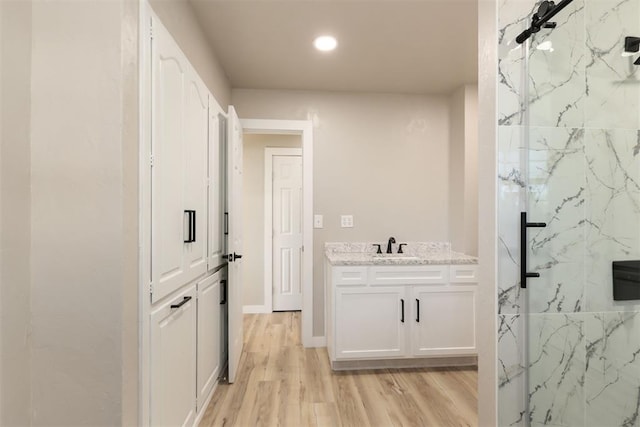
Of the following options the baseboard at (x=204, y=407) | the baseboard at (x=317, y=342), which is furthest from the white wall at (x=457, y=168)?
the baseboard at (x=204, y=407)

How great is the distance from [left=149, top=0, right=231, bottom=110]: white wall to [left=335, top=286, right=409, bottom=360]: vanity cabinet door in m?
1.86

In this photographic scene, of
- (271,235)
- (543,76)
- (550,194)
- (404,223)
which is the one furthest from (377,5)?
(271,235)

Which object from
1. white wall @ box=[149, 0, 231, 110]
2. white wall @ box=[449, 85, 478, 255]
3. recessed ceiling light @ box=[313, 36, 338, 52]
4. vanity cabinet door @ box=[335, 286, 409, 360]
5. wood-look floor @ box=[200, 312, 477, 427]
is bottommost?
wood-look floor @ box=[200, 312, 477, 427]

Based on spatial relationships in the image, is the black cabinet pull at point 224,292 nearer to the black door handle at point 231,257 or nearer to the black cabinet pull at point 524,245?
the black door handle at point 231,257

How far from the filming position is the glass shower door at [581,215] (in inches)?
45.3

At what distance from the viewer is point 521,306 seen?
1214 millimetres

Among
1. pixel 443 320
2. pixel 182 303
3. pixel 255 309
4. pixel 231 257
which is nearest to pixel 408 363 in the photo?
pixel 443 320

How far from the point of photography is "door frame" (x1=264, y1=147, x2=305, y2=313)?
3.98 m

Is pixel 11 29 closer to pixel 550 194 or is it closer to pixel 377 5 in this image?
pixel 377 5

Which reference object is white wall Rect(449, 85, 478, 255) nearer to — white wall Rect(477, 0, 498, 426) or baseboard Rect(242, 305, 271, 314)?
white wall Rect(477, 0, 498, 426)

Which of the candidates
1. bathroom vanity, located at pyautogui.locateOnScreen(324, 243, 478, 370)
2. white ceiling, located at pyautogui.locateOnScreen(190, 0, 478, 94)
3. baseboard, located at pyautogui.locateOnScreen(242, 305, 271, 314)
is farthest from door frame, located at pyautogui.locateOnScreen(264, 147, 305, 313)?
bathroom vanity, located at pyautogui.locateOnScreen(324, 243, 478, 370)

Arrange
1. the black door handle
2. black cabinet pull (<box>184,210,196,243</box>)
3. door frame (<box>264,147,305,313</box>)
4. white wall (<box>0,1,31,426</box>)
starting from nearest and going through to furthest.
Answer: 1. white wall (<box>0,1,31,426</box>)
2. black cabinet pull (<box>184,210,196,243</box>)
3. the black door handle
4. door frame (<box>264,147,305,313</box>)

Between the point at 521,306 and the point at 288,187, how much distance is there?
315 centimetres

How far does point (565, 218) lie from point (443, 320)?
160 cm
